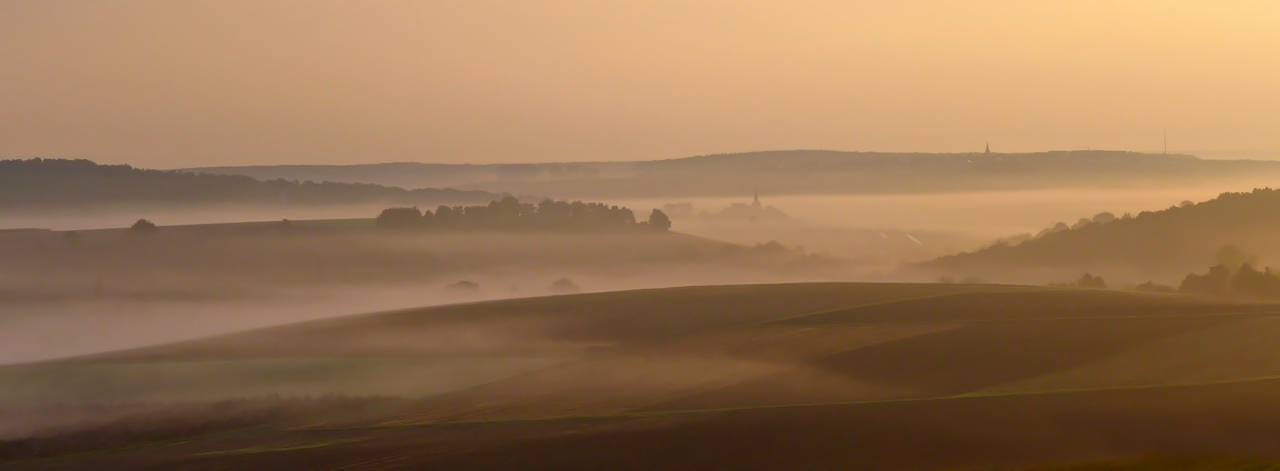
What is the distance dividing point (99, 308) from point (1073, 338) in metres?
91.7

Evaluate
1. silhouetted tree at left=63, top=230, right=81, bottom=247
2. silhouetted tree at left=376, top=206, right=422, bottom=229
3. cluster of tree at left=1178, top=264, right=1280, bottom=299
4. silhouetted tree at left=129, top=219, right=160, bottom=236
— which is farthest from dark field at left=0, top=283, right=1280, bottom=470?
silhouetted tree at left=376, top=206, right=422, bottom=229

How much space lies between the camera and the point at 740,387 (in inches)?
2013

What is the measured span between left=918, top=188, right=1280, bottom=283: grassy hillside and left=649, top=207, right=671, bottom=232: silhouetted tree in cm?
3185

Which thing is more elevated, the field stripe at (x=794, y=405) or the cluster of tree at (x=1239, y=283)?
the cluster of tree at (x=1239, y=283)

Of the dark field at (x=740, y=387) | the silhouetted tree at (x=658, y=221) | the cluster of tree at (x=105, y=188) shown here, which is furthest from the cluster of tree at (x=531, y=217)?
the dark field at (x=740, y=387)

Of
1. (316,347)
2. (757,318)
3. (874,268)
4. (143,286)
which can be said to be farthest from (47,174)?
(757,318)

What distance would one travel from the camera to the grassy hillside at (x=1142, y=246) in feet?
501

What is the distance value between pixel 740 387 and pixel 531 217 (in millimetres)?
134568

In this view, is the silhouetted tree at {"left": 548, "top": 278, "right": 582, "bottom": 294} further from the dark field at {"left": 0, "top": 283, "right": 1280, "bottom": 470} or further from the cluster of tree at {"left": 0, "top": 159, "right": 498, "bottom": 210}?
the dark field at {"left": 0, "top": 283, "right": 1280, "bottom": 470}

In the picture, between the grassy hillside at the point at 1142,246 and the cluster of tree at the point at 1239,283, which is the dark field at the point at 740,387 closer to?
the cluster of tree at the point at 1239,283

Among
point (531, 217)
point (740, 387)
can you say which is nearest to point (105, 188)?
point (531, 217)

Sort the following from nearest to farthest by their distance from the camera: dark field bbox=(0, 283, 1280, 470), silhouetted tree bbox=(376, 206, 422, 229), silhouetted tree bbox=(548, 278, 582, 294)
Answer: dark field bbox=(0, 283, 1280, 470) → silhouetted tree bbox=(548, 278, 582, 294) → silhouetted tree bbox=(376, 206, 422, 229)

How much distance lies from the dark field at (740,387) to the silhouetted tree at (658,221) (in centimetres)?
10168

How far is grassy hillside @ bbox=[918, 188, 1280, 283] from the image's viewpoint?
6014 inches
